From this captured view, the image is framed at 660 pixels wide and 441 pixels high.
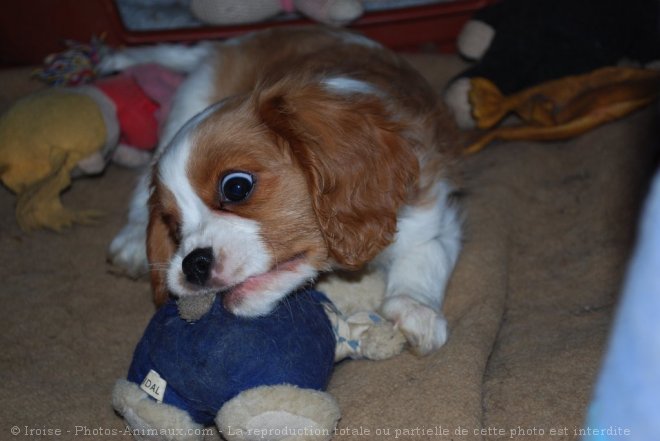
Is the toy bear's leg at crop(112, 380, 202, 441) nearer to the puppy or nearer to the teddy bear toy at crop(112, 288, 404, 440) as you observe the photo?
the teddy bear toy at crop(112, 288, 404, 440)

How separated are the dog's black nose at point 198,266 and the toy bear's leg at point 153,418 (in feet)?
0.97

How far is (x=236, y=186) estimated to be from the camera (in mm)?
2154

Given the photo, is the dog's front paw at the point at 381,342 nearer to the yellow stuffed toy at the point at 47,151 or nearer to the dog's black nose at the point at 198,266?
the dog's black nose at the point at 198,266

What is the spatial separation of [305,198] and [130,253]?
945 millimetres

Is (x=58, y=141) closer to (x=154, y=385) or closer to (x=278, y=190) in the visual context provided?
(x=278, y=190)

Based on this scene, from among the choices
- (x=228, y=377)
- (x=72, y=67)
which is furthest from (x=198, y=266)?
(x=72, y=67)

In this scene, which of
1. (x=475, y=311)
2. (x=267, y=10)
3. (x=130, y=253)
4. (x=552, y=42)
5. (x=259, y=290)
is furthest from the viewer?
(x=267, y=10)

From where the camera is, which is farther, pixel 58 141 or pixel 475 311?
pixel 58 141

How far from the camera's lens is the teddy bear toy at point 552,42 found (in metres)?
3.67

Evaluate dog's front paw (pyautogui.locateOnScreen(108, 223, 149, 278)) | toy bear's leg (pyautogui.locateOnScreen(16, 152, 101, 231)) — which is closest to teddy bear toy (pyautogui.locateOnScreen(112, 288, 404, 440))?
dog's front paw (pyautogui.locateOnScreen(108, 223, 149, 278))

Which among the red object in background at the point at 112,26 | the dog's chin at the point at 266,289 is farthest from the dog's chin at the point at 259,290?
the red object in background at the point at 112,26

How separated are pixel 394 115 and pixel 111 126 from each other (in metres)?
1.44

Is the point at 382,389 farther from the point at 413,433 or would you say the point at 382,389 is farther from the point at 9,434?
the point at 9,434

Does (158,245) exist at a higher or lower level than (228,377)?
lower
